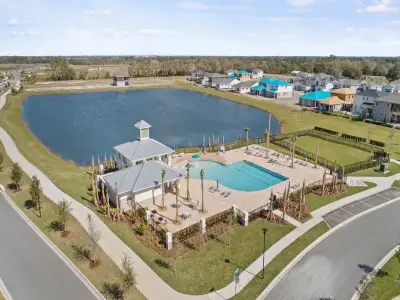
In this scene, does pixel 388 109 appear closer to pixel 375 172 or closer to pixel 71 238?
pixel 375 172

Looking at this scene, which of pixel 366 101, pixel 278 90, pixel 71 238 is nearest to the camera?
pixel 71 238

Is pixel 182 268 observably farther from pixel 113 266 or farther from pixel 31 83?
pixel 31 83

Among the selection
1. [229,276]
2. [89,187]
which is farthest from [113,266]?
[89,187]

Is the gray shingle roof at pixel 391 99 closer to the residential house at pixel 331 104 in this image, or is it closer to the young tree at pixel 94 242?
the residential house at pixel 331 104

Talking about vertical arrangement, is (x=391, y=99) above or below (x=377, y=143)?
above

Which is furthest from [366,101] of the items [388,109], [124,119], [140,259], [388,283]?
[140,259]

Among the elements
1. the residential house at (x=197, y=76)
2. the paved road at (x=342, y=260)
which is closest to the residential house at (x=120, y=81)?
the residential house at (x=197, y=76)
